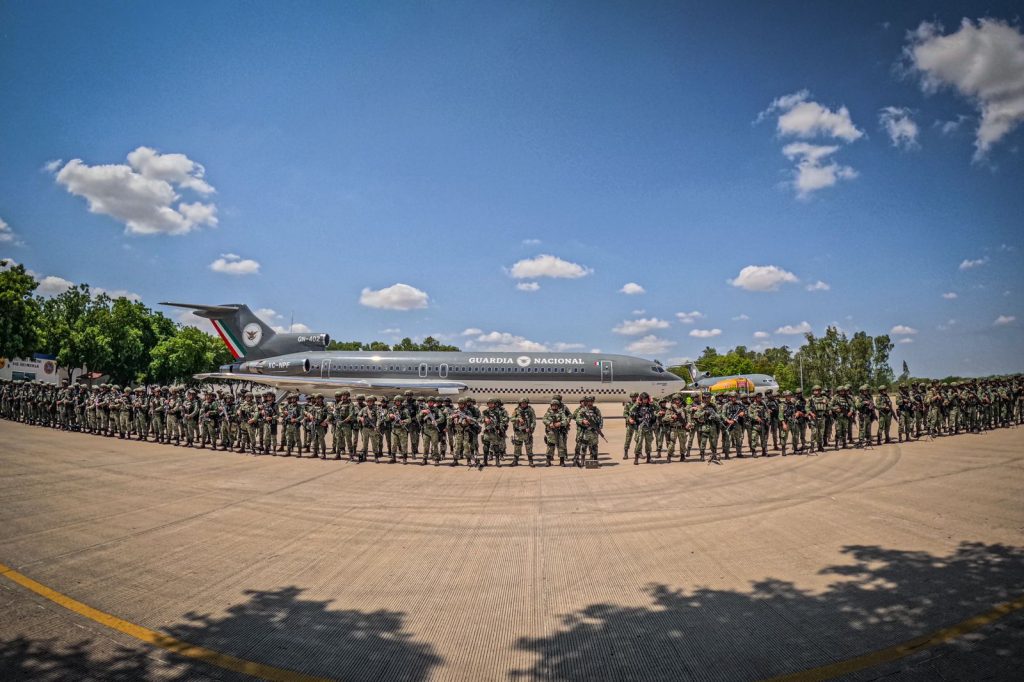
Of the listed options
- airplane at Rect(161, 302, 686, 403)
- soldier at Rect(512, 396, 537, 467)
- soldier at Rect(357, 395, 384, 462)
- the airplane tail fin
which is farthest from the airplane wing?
Answer: soldier at Rect(512, 396, 537, 467)

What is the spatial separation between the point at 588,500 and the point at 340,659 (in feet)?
18.0

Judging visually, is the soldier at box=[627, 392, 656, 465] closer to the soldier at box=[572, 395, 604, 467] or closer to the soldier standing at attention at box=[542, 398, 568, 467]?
the soldier at box=[572, 395, 604, 467]

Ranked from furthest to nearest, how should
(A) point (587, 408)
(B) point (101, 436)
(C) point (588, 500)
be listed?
(B) point (101, 436)
(A) point (587, 408)
(C) point (588, 500)

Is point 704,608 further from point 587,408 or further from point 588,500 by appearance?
point 587,408

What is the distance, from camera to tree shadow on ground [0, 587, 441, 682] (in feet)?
11.1

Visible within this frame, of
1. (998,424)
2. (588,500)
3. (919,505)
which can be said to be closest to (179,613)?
(588,500)

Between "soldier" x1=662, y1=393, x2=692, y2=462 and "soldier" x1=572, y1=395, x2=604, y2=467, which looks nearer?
"soldier" x1=572, y1=395, x2=604, y2=467

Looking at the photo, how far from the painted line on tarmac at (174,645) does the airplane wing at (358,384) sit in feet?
72.2

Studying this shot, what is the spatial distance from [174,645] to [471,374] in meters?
24.6

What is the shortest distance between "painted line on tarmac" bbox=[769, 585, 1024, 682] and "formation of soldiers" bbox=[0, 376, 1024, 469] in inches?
299

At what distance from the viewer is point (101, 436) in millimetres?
17594

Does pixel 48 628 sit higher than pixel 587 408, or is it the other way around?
pixel 587 408

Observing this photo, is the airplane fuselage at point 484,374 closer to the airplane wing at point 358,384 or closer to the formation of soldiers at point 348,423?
the airplane wing at point 358,384

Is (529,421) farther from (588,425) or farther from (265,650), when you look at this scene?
(265,650)
